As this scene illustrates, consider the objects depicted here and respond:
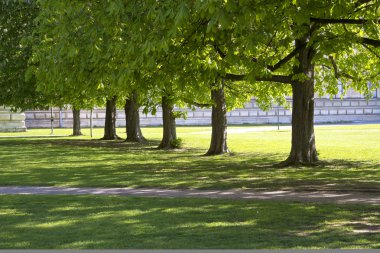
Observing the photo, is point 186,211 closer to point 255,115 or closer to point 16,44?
point 16,44

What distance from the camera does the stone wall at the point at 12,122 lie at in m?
58.0

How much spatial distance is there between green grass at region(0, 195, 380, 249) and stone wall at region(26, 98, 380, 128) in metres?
53.2

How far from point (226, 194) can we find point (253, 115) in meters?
57.5

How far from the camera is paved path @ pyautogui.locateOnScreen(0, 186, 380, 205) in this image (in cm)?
1361

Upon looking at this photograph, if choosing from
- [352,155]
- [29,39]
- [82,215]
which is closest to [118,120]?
[352,155]

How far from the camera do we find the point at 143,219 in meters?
10.9

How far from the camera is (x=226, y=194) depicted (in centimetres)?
1455

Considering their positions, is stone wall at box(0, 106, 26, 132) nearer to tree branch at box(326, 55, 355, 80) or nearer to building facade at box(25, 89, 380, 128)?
building facade at box(25, 89, 380, 128)

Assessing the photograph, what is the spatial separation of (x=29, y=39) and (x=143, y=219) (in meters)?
7.30

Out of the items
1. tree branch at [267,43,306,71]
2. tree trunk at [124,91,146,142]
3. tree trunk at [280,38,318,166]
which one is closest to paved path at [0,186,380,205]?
tree branch at [267,43,306,71]

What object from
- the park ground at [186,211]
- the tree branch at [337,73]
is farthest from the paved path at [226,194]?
the tree branch at [337,73]

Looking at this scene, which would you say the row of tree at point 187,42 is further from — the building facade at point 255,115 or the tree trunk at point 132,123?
the building facade at point 255,115

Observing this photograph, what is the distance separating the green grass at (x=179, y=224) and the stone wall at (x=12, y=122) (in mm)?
45747

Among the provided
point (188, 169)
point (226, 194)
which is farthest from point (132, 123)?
point (226, 194)
